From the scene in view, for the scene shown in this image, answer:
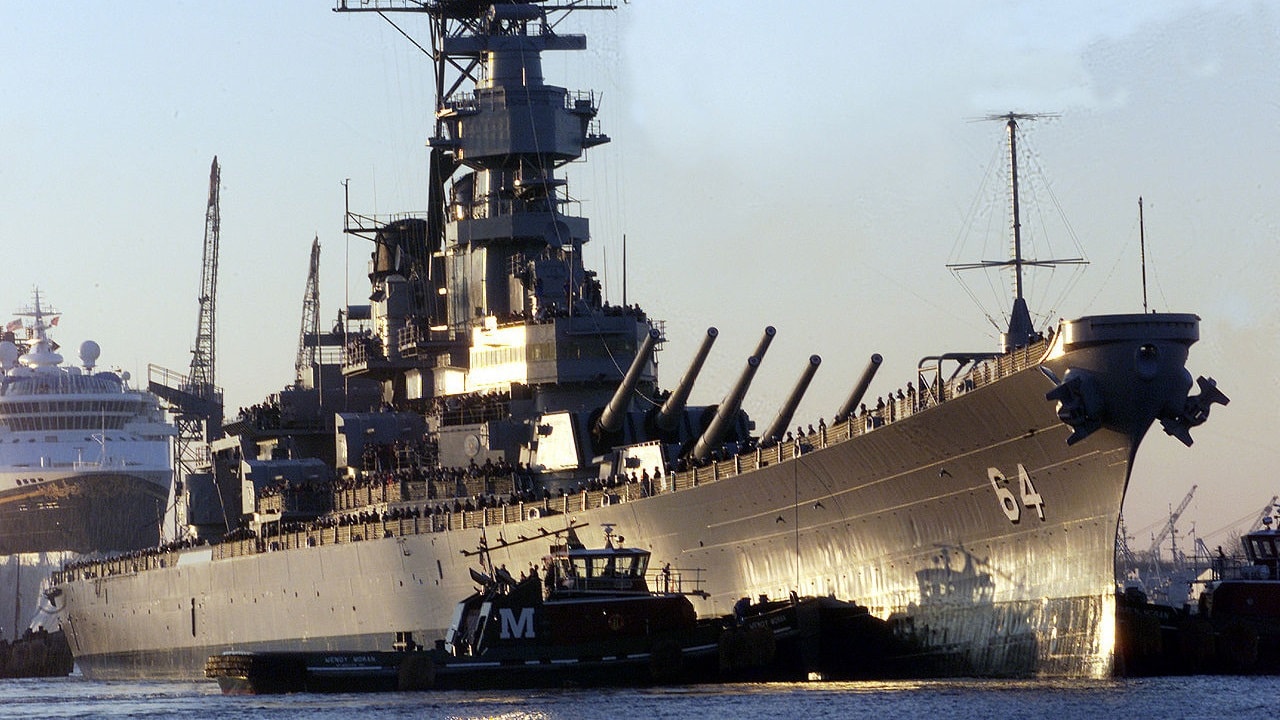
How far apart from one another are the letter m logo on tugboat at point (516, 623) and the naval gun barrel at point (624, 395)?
28.2 ft

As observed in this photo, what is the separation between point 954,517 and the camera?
36.5 meters

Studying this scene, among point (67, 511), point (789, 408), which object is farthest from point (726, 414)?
point (67, 511)

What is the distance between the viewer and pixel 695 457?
4541 cm

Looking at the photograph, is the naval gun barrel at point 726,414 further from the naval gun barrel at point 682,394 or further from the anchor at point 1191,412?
the anchor at point 1191,412

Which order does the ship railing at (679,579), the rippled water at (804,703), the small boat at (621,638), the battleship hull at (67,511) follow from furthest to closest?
the battleship hull at (67,511)
the ship railing at (679,579)
the small boat at (621,638)
the rippled water at (804,703)

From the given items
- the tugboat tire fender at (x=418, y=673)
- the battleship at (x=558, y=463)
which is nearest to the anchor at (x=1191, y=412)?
the battleship at (x=558, y=463)

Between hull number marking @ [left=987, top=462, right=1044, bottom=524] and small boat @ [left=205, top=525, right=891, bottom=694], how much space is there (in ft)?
12.4

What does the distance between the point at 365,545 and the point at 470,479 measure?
328 cm

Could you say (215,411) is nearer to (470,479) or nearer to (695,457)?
(470,479)

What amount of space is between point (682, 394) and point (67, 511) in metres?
67.6

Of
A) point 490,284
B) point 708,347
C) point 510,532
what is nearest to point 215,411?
point 490,284

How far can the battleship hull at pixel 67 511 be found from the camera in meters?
105

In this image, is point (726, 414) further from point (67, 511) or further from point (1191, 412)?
point (67, 511)

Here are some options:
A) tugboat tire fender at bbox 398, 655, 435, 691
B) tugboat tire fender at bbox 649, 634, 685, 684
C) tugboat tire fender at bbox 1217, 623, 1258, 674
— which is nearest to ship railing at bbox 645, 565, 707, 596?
tugboat tire fender at bbox 649, 634, 685, 684
